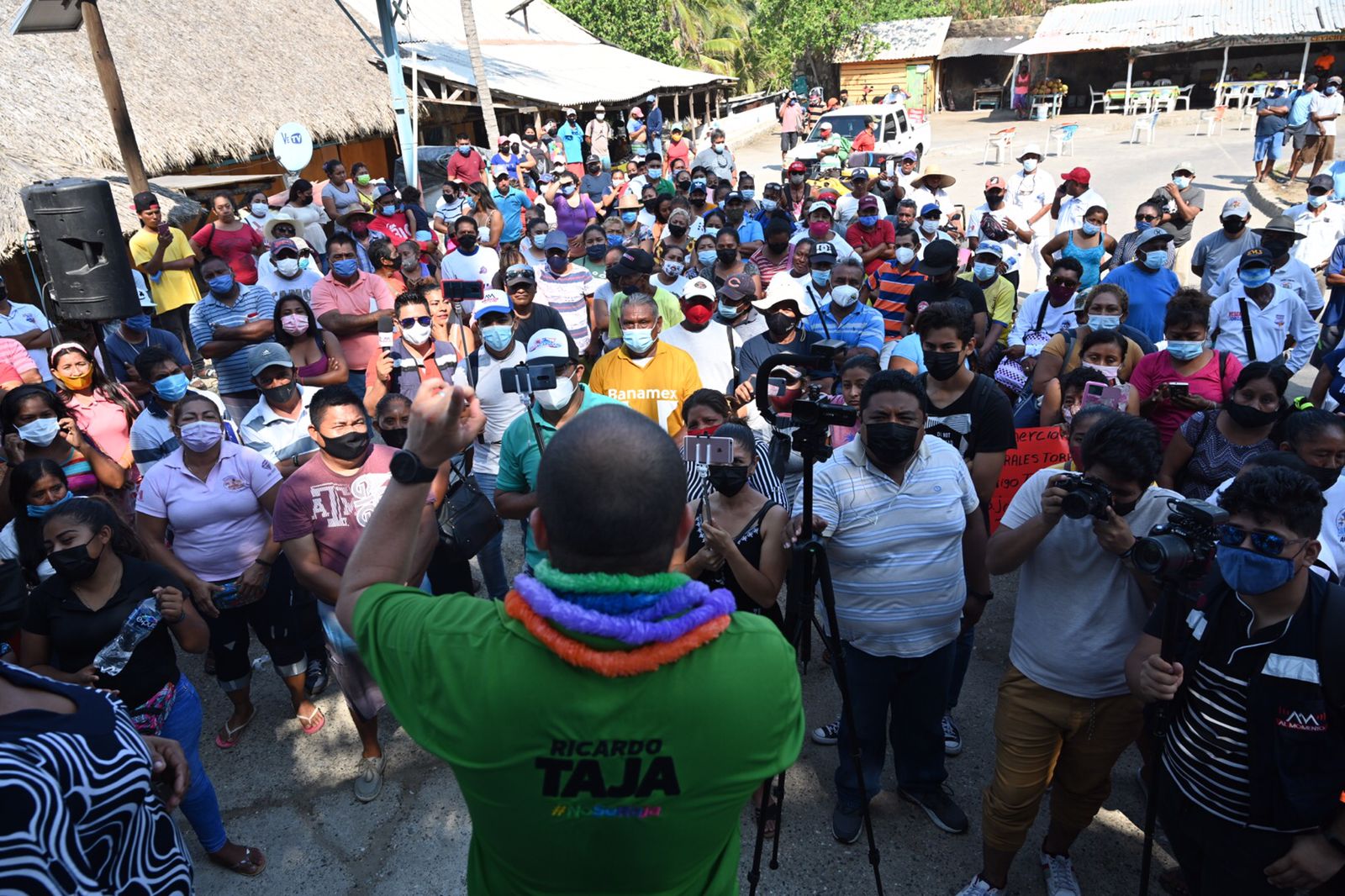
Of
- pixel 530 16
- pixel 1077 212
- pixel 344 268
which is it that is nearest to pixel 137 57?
pixel 344 268

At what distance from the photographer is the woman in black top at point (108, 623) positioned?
10.8 ft

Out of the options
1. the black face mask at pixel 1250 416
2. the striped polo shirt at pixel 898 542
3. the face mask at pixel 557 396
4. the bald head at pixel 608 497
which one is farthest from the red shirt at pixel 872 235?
the bald head at pixel 608 497

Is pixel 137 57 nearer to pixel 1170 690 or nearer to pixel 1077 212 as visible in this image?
pixel 1077 212

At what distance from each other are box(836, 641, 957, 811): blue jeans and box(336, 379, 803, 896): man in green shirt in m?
2.11

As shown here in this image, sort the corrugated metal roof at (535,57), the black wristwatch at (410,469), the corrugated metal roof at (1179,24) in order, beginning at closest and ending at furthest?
the black wristwatch at (410,469) → the corrugated metal roof at (535,57) → the corrugated metal roof at (1179,24)

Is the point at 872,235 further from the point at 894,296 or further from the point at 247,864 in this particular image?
the point at 247,864

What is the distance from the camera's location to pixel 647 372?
16.8 feet

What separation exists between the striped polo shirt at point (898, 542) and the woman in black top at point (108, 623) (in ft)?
8.76

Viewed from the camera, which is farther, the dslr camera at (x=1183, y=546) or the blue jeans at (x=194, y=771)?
the blue jeans at (x=194, y=771)

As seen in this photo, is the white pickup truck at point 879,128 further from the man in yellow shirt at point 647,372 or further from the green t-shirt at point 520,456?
the green t-shirt at point 520,456

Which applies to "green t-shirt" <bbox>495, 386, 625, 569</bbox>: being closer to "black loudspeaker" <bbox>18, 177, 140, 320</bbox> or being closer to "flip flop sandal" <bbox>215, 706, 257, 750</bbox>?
"flip flop sandal" <bbox>215, 706, 257, 750</bbox>

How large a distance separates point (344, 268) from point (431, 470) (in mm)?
5930

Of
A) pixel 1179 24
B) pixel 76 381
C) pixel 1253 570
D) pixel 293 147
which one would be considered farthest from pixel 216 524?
pixel 1179 24

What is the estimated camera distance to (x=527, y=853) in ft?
4.82
